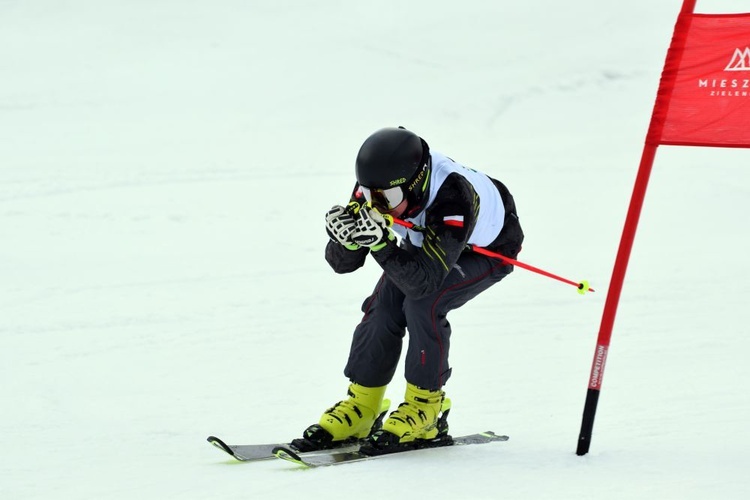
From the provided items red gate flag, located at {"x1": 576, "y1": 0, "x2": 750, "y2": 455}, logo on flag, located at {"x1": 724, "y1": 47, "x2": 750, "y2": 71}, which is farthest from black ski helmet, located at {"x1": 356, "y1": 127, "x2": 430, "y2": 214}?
logo on flag, located at {"x1": 724, "y1": 47, "x2": 750, "y2": 71}

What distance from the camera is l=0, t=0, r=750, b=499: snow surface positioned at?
4641 millimetres

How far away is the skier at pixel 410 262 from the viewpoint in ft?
14.0

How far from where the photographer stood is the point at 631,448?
4.68 meters

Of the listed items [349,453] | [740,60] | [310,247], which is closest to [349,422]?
[349,453]

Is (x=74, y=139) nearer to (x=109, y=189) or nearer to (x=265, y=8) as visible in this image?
(x=109, y=189)

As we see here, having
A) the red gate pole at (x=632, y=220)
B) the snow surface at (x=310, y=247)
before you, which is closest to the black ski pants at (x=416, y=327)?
the snow surface at (x=310, y=247)

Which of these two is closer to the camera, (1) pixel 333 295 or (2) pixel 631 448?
(2) pixel 631 448

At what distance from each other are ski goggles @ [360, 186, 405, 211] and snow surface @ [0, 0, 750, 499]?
1.08 metres

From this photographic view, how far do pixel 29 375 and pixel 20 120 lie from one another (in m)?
6.07

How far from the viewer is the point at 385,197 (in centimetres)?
438

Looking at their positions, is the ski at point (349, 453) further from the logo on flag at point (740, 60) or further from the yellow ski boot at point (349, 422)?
the logo on flag at point (740, 60)

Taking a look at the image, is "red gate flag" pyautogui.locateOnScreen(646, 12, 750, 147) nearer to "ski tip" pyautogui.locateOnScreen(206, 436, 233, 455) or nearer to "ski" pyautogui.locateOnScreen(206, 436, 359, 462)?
"ski" pyautogui.locateOnScreen(206, 436, 359, 462)

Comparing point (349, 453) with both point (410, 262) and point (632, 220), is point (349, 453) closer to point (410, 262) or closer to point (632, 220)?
point (410, 262)

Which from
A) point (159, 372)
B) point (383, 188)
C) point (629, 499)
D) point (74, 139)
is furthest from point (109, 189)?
point (629, 499)
